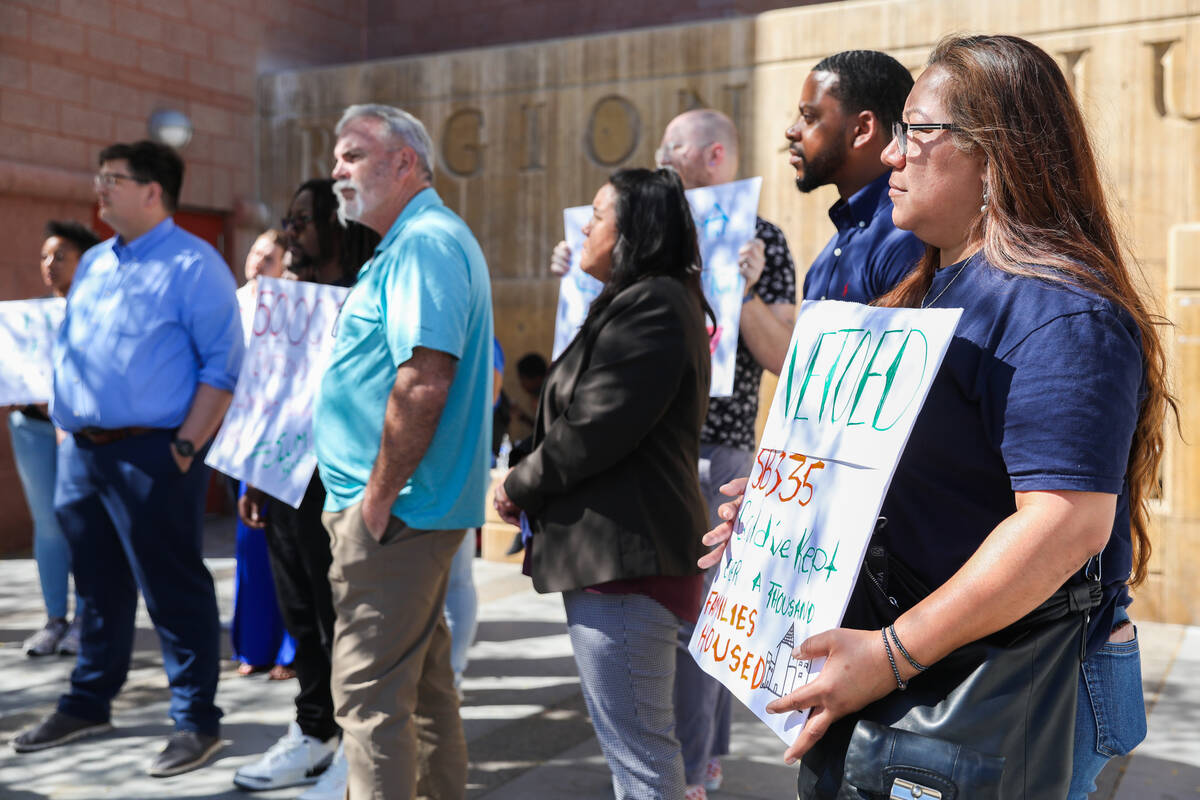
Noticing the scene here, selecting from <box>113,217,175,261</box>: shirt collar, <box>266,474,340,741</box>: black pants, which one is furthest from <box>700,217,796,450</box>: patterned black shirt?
<box>113,217,175,261</box>: shirt collar

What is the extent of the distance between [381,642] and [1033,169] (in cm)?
199

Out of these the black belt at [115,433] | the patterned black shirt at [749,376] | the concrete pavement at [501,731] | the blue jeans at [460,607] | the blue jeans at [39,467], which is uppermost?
the patterned black shirt at [749,376]

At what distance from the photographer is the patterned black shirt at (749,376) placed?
3656mm

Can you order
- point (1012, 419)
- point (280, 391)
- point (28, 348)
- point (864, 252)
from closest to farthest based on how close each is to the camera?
point (1012, 419) → point (864, 252) → point (280, 391) → point (28, 348)

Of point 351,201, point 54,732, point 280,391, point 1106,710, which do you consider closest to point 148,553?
point 54,732

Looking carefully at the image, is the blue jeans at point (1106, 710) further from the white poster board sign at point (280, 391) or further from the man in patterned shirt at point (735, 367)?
the white poster board sign at point (280, 391)

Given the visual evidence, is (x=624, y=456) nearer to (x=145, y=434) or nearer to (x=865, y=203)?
(x=865, y=203)

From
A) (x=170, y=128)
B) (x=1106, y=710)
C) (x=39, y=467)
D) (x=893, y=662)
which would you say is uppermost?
(x=170, y=128)

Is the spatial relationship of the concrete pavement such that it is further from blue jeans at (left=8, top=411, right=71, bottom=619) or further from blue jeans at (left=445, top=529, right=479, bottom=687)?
blue jeans at (left=8, top=411, right=71, bottom=619)

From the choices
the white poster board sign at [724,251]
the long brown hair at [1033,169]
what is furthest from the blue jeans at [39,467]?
the long brown hair at [1033,169]

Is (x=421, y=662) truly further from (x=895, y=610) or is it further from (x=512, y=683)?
(x=512, y=683)

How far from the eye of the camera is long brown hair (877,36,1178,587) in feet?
4.78

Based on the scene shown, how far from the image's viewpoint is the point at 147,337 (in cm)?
394

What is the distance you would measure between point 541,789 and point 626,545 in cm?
147
